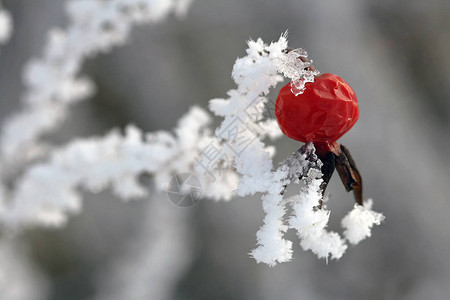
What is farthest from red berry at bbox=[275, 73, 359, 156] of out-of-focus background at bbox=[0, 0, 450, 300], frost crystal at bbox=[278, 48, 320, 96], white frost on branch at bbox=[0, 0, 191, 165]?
out-of-focus background at bbox=[0, 0, 450, 300]

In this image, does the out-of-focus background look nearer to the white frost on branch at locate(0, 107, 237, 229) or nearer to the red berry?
the white frost on branch at locate(0, 107, 237, 229)

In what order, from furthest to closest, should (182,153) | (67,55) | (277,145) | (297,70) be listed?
(277,145), (67,55), (182,153), (297,70)

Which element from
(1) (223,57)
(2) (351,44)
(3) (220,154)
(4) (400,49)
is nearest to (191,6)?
(1) (223,57)

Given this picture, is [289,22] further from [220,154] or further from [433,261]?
[220,154]

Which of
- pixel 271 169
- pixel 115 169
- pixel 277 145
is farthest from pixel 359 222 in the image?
pixel 277 145

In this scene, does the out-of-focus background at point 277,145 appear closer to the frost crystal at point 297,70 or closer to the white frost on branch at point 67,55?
the white frost on branch at point 67,55

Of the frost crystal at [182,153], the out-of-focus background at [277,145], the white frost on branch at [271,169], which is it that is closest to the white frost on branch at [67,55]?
the frost crystal at [182,153]

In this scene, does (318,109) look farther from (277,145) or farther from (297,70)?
(277,145)
